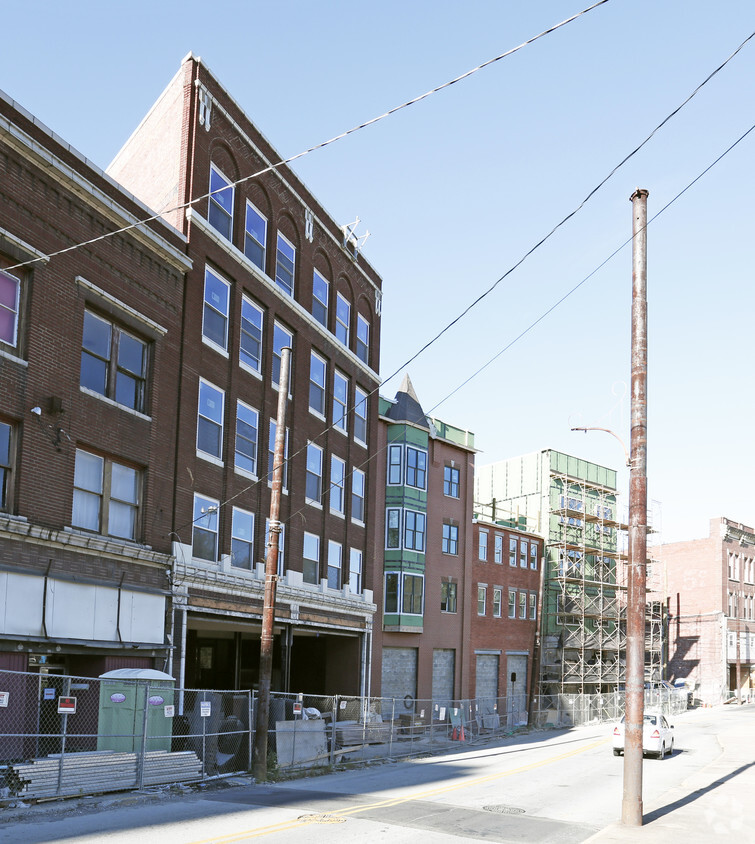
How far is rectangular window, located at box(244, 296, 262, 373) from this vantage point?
29.6m

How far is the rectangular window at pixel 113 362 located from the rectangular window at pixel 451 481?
1040 inches

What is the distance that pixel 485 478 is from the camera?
224 feet

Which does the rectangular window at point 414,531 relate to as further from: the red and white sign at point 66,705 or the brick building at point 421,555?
the red and white sign at point 66,705

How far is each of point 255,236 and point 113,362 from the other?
938cm

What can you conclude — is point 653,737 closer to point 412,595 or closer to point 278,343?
point 412,595

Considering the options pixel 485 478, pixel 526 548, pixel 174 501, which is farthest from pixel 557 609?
pixel 174 501

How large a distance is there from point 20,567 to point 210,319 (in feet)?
35.4

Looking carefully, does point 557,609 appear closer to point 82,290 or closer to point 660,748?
point 660,748

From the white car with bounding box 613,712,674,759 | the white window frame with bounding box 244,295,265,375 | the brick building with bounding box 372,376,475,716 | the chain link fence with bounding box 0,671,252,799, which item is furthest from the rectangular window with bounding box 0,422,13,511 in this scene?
the brick building with bounding box 372,376,475,716

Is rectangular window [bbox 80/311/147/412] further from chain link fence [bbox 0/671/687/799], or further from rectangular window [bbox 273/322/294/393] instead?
rectangular window [bbox 273/322/294/393]

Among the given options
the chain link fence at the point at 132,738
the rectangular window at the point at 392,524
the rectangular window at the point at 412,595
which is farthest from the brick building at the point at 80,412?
the rectangular window at the point at 412,595

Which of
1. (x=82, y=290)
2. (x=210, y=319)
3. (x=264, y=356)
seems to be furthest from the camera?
(x=264, y=356)

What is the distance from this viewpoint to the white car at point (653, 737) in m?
31.3

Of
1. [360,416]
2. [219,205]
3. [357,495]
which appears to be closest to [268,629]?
[219,205]
